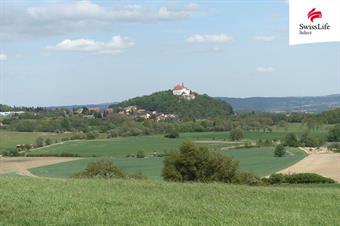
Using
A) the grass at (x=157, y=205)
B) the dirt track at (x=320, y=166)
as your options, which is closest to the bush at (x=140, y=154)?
the dirt track at (x=320, y=166)

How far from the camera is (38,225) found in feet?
30.7

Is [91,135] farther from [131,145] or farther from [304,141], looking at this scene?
[304,141]

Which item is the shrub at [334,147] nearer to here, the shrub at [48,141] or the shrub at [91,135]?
the shrub at [91,135]

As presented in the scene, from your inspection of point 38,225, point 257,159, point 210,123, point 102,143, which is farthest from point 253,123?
point 38,225

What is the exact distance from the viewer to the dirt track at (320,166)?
5209cm

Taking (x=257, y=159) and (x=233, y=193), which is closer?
(x=233, y=193)

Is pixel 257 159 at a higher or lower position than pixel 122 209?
lower

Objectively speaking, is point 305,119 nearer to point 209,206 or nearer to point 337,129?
point 337,129

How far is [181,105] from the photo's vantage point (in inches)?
5768

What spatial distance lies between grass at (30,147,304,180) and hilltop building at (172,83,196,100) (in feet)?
255

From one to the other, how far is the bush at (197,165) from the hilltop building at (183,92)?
11308 centimetres

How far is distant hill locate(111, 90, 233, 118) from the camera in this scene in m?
143

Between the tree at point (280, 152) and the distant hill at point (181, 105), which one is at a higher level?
the distant hill at point (181, 105)

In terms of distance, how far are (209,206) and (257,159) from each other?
57487 mm
